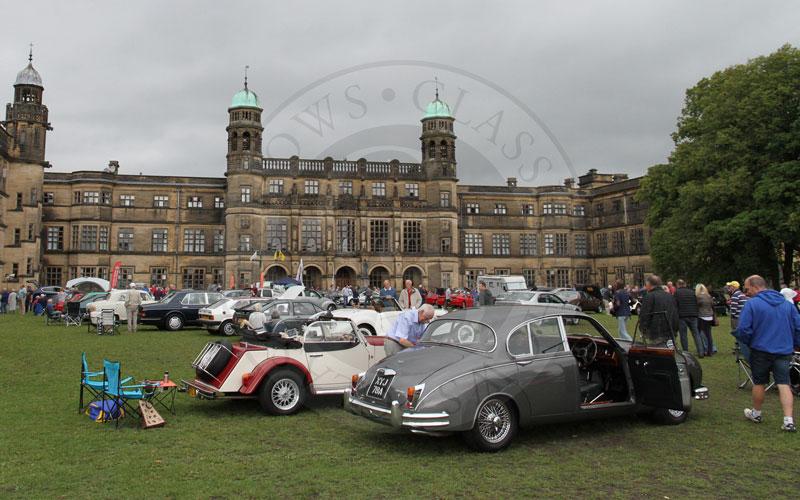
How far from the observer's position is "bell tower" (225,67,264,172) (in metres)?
55.7

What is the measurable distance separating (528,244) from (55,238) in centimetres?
4480

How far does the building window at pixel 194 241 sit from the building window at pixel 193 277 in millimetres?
1771

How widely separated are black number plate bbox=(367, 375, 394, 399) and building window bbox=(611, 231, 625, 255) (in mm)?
57559

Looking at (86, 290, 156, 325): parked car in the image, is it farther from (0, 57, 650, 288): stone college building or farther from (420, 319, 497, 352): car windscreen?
(0, 57, 650, 288): stone college building

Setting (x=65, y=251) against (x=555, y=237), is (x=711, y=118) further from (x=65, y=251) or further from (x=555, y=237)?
(x=65, y=251)

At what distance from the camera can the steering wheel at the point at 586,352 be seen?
9.20 metres

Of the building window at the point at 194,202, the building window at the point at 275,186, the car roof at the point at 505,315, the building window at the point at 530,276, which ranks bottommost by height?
the car roof at the point at 505,315

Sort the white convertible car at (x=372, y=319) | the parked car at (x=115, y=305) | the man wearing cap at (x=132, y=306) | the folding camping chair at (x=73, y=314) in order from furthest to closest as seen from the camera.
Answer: the folding camping chair at (x=73, y=314), the parked car at (x=115, y=305), the man wearing cap at (x=132, y=306), the white convertible car at (x=372, y=319)

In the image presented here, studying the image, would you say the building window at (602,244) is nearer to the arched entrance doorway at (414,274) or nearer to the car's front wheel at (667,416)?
the arched entrance doorway at (414,274)

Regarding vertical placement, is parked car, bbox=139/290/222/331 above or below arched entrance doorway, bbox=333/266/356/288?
below

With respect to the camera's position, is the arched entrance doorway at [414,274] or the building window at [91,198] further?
the arched entrance doorway at [414,274]

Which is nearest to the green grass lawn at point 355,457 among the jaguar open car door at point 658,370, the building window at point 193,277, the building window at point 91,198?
the jaguar open car door at point 658,370

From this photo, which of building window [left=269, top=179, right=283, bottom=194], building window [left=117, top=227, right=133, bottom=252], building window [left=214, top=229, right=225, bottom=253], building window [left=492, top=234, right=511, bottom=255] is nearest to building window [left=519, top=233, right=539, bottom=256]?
building window [left=492, top=234, right=511, bottom=255]

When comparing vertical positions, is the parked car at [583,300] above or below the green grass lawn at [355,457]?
above
